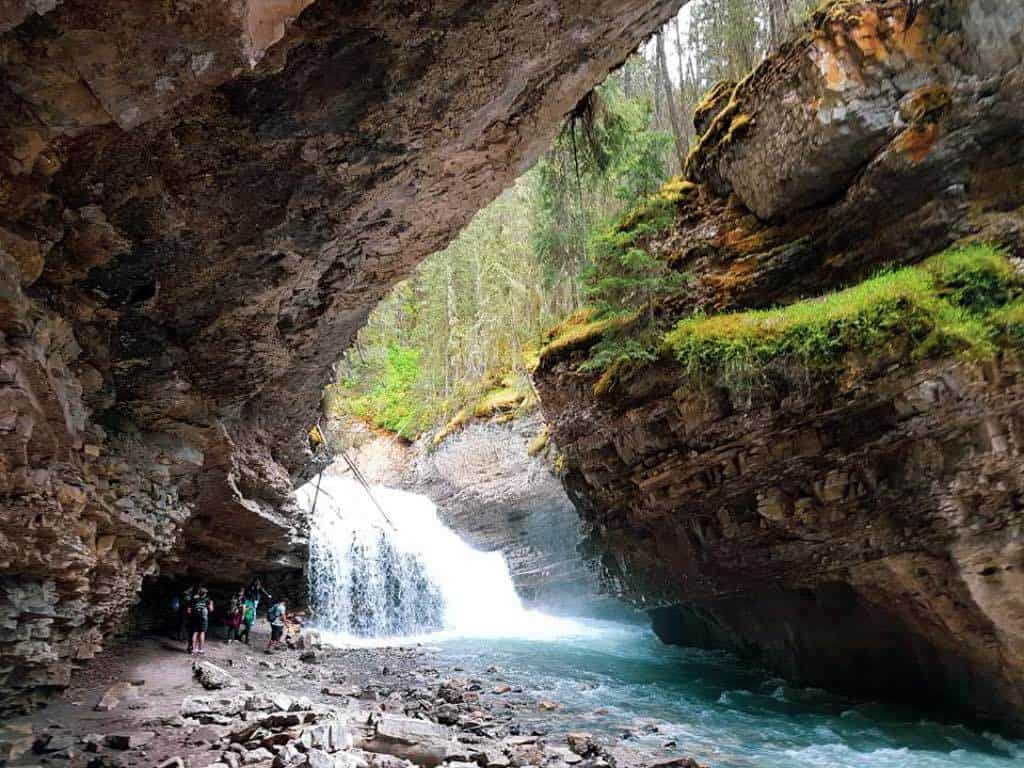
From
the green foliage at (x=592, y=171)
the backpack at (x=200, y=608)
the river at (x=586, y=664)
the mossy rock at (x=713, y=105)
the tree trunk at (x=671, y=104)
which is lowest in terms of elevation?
the river at (x=586, y=664)

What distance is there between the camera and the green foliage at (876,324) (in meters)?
8.86

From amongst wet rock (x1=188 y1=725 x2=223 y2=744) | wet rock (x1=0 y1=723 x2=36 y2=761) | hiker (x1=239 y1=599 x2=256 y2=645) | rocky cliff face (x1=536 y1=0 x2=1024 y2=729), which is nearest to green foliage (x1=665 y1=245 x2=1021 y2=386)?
rocky cliff face (x1=536 y1=0 x2=1024 y2=729)

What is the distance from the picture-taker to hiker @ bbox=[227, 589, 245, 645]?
15250 mm

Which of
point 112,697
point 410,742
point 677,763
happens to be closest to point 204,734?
point 410,742

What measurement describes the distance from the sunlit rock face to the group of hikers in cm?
324

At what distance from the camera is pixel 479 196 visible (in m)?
7.64

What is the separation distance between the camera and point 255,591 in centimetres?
1639

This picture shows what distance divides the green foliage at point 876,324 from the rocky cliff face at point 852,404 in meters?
0.16

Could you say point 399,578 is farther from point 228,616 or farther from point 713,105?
point 713,105

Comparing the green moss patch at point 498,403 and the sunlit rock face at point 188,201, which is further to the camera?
the green moss patch at point 498,403

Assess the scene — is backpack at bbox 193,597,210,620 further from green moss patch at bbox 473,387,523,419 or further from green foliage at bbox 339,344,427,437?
→ green foliage at bbox 339,344,427,437

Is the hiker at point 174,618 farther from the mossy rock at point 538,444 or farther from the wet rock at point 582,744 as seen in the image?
the mossy rock at point 538,444

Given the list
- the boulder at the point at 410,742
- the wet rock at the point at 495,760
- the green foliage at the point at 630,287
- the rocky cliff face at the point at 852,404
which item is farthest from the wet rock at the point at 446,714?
the green foliage at the point at 630,287

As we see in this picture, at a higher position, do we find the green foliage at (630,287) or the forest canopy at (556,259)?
the forest canopy at (556,259)
